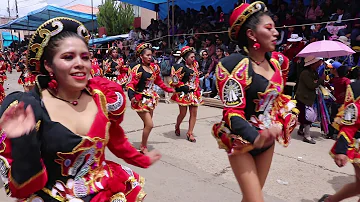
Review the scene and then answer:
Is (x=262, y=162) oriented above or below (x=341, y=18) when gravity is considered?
below

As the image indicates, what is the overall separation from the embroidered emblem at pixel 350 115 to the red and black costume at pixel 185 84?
393 centimetres

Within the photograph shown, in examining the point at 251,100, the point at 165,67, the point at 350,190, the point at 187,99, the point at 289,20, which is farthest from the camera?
the point at 165,67

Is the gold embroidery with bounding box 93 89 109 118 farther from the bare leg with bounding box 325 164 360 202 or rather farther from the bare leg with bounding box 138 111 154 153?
the bare leg with bounding box 138 111 154 153

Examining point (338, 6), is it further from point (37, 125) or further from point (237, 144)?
point (37, 125)

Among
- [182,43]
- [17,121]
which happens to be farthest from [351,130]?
[182,43]

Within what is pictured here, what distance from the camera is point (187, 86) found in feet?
21.7

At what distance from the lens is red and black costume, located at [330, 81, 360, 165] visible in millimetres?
2744

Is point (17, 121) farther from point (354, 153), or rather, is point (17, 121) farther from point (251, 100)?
point (354, 153)

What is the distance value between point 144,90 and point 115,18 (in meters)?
29.1

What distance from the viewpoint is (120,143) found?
221 centimetres

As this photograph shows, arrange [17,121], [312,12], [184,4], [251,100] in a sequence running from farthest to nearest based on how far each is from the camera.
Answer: [184,4] → [312,12] → [251,100] → [17,121]

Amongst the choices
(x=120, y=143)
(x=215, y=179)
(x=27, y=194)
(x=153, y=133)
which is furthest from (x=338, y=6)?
(x=27, y=194)

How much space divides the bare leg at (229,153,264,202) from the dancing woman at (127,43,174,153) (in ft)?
10.4

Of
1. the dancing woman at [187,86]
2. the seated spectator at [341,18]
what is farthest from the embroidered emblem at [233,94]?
the seated spectator at [341,18]
